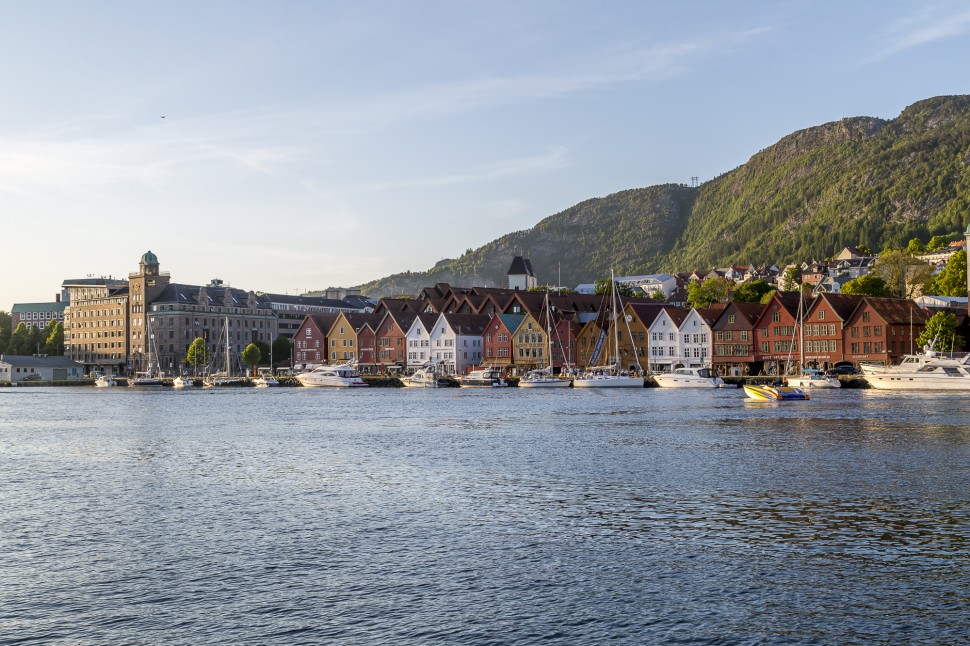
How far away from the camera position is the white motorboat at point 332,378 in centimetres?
15412

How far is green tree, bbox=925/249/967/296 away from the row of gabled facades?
41.0m

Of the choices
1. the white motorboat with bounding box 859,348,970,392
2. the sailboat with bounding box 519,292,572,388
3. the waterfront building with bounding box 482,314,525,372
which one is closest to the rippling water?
the white motorboat with bounding box 859,348,970,392

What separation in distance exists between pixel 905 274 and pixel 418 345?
85458 millimetres

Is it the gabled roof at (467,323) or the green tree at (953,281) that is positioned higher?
the green tree at (953,281)

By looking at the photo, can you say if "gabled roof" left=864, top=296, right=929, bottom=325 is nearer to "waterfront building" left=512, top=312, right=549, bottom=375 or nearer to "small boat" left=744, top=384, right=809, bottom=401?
"small boat" left=744, top=384, right=809, bottom=401

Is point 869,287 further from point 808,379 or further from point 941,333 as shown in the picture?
point 808,379

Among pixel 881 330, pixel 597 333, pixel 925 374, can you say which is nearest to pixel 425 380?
pixel 597 333

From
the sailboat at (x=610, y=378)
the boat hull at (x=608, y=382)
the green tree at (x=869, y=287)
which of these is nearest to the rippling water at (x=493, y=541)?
the boat hull at (x=608, y=382)

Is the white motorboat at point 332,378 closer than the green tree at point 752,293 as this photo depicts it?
Yes

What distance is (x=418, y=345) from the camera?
557 ft

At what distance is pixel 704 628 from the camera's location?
18266mm

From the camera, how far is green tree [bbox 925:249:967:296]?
165 meters

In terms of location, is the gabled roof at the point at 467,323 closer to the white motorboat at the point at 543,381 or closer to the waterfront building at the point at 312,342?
the waterfront building at the point at 312,342

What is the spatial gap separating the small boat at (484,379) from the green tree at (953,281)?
75025mm
